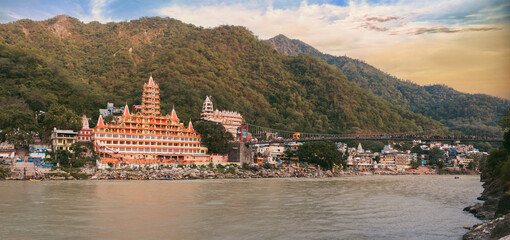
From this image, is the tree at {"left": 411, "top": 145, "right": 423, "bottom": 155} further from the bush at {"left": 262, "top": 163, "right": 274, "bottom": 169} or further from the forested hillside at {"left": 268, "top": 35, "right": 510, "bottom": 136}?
the bush at {"left": 262, "top": 163, "right": 274, "bottom": 169}

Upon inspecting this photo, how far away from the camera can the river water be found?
1411 cm

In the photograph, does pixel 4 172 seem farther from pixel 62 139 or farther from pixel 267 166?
pixel 267 166

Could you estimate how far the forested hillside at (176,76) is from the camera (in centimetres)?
5450

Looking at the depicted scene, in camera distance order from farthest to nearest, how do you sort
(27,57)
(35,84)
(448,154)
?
(448,154) → (27,57) → (35,84)

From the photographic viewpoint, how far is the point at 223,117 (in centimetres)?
6544

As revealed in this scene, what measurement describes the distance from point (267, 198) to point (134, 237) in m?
11.7

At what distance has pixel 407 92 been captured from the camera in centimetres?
17450

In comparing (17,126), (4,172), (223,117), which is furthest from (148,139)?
(223,117)

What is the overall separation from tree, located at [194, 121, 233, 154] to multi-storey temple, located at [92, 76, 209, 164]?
820 mm

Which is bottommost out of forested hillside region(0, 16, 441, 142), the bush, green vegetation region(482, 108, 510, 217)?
the bush

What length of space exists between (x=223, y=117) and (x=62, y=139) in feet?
88.7

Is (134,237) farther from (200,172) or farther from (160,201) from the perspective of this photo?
(200,172)

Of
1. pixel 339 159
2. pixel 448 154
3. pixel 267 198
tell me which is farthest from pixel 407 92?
pixel 267 198

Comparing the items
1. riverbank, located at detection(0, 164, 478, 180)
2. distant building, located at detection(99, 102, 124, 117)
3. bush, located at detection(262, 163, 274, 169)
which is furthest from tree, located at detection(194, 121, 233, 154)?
distant building, located at detection(99, 102, 124, 117)
